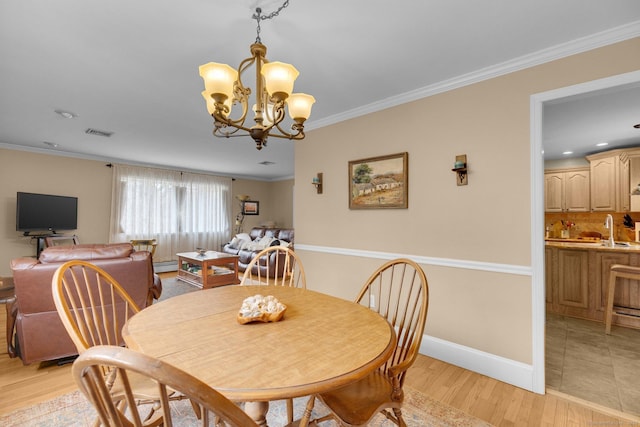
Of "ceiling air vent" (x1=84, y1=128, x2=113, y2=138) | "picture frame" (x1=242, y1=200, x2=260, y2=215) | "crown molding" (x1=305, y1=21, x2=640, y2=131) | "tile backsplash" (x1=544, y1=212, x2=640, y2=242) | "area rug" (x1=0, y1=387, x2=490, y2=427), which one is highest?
"ceiling air vent" (x1=84, y1=128, x2=113, y2=138)

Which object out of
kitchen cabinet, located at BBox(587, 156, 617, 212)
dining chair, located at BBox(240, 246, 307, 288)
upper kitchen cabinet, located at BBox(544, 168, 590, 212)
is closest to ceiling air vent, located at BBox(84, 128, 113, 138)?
dining chair, located at BBox(240, 246, 307, 288)

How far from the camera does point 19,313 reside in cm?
221

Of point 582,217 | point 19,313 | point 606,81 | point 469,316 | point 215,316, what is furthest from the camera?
point 582,217

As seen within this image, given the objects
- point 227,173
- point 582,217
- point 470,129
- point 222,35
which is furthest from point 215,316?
point 227,173

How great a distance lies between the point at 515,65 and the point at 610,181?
3.33 meters

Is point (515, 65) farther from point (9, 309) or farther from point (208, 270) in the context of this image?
point (208, 270)

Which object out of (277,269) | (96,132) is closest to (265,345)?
(277,269)

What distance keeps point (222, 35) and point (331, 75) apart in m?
0.90

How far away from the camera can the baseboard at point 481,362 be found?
2.07 metres

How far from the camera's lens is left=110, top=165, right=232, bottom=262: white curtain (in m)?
5.87

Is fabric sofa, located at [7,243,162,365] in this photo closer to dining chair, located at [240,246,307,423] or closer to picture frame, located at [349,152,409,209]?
dining chair, located at [240,246,307,423]

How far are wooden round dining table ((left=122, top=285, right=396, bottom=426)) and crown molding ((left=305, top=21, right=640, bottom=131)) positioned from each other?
2073 mm

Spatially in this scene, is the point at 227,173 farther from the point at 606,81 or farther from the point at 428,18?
the point at 606,81

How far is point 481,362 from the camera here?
2.26 meters
